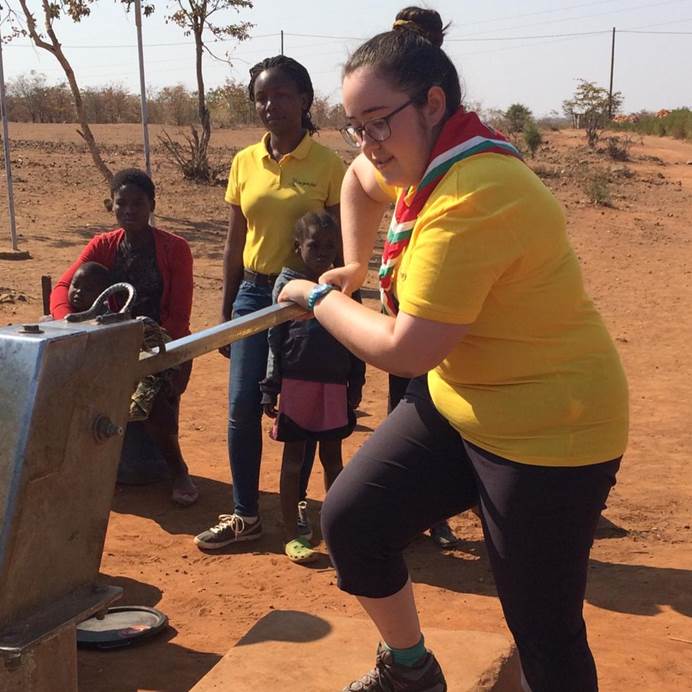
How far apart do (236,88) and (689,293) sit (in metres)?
21.9

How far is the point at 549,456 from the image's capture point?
209 centimetres

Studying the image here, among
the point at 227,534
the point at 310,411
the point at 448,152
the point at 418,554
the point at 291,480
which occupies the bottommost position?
the point at 418,554

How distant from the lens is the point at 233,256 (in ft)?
14.6

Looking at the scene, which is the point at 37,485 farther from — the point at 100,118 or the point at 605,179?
the point at 100,118

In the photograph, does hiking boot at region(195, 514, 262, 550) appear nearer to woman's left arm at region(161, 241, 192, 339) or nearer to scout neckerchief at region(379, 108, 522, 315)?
woman's left arm at region(161, 241, 192, 339)

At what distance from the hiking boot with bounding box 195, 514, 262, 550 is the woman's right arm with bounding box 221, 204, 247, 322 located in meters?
0.89

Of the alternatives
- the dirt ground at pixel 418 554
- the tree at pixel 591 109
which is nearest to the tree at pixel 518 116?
the tree at pixel 591 109

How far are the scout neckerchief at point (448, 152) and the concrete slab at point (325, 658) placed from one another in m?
1.26

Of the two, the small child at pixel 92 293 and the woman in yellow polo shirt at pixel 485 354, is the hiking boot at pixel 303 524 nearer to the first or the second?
the small child at pixel 92 293

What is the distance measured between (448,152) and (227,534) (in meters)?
2.78

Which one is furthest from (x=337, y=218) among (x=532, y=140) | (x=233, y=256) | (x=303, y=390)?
(x=532, y=140)

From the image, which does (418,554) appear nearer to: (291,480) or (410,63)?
(291,480)

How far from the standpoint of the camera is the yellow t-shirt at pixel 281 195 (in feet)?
13.6

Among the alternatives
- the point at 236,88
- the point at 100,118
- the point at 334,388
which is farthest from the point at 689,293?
the point at 100,118
